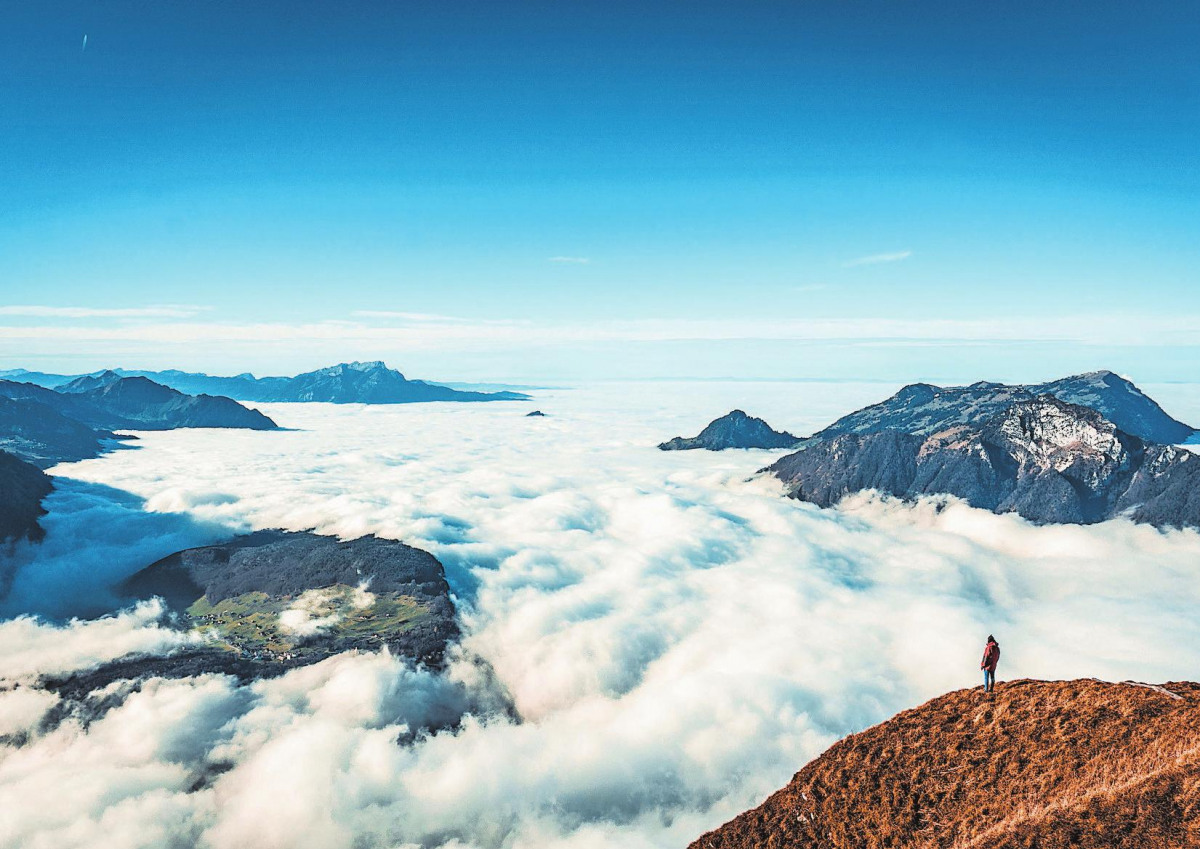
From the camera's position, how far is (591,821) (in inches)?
4840

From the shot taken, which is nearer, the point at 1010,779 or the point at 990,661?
the point at 1010,779

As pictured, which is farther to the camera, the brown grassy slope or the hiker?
the hiker

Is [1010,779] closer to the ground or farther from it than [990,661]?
closer to the ground

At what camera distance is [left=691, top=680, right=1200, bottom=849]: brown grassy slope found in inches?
1022

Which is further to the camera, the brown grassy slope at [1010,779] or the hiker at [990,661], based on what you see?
the hiker at [990,661]

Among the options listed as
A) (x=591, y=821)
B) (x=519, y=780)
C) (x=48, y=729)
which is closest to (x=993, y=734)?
(x=591, y=821)

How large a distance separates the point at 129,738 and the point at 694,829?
5611 inches

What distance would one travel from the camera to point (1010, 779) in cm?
3189

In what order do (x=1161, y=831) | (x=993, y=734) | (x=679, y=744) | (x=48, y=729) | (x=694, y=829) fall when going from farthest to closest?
(x=48, y=729), (x=679, y=744), (x=694, y=829), (x=993, y=734), (x=1161, y=831)

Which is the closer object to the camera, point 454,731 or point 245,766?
Result: point 245,766

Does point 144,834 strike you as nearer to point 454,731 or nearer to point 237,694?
point 237,694

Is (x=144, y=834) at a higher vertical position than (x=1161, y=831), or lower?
lower

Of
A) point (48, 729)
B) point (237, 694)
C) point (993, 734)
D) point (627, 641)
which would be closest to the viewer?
point (993, 734)

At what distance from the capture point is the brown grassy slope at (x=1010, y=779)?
2597 cm
